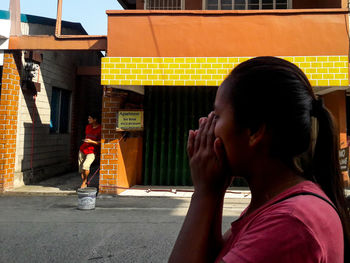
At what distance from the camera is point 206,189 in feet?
2.98

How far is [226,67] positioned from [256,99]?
617cm

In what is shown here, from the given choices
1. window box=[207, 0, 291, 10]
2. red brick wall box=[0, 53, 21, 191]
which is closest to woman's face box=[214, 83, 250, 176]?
red brick wall box=[0, 53, 21, 191]

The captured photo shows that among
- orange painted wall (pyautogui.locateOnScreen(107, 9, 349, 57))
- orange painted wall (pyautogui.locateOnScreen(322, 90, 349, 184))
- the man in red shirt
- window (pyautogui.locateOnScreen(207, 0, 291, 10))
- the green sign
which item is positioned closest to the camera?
orange painted wall (pyautogui.locateOnScreen(107, 9, 349, 57))

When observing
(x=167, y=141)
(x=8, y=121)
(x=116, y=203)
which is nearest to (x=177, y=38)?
(x=167, y=141)

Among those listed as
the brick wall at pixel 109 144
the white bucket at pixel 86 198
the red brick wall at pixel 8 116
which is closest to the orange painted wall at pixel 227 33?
the brick wall at pixel 109 144

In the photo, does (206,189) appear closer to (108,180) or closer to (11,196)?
(108,180)

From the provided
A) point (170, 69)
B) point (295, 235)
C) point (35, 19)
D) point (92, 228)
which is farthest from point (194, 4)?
point (295, 235)

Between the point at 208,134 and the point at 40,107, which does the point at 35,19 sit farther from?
the point at 208,134

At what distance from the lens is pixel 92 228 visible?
4.93 meters

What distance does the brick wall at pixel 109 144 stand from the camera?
726 cm

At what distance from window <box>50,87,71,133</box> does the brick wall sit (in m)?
3.53

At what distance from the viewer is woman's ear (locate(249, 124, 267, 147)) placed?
848 millimetres

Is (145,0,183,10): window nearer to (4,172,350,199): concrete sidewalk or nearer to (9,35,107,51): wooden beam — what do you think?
(9,35,107,51): wooden beam

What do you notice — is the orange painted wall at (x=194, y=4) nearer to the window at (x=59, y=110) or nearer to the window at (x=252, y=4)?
the window at (x=252, y=4)
